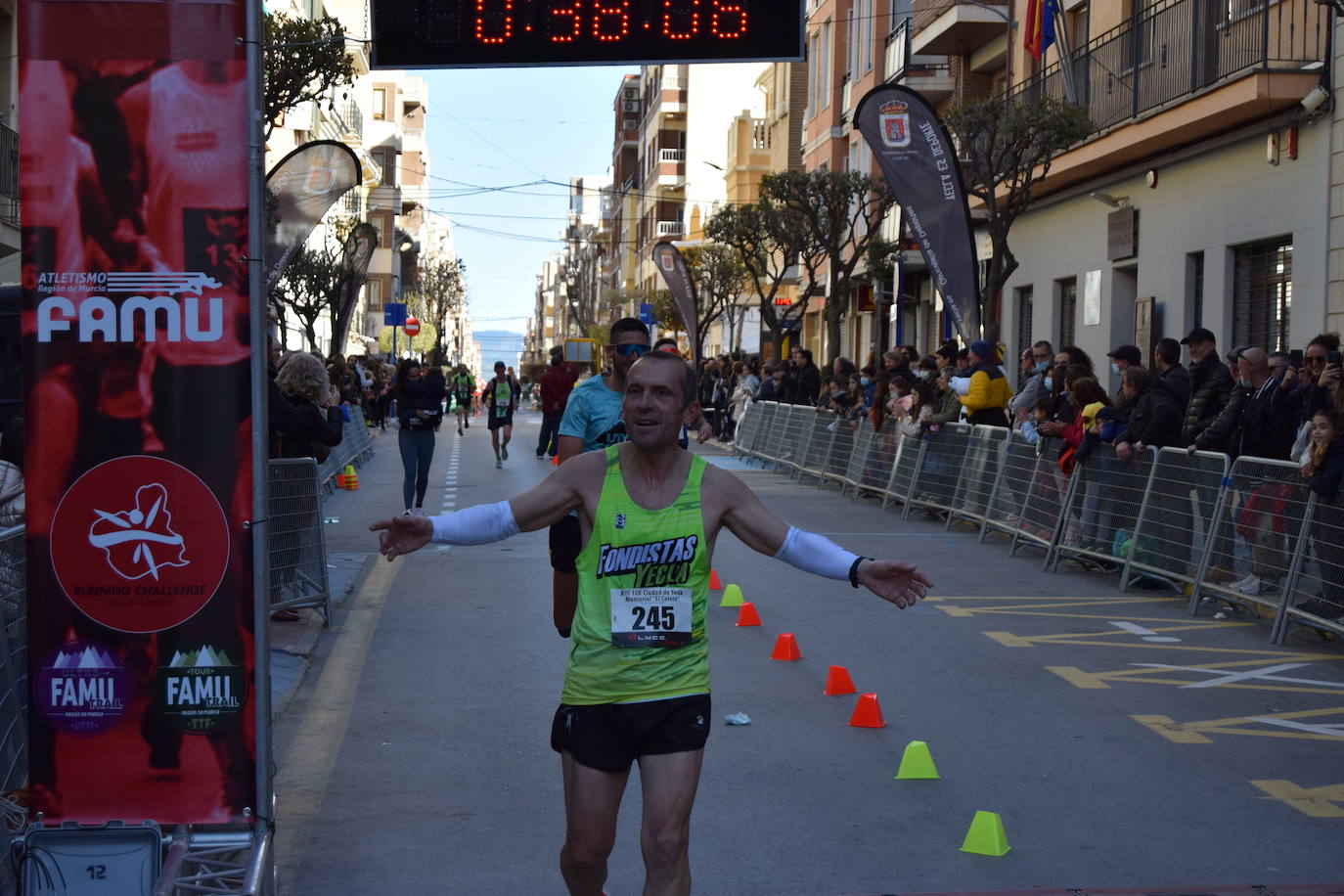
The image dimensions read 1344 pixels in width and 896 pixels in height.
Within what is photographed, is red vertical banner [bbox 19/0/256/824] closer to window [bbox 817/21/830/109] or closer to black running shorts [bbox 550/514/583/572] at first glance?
black running shorts [bbox 550/514/583/572]

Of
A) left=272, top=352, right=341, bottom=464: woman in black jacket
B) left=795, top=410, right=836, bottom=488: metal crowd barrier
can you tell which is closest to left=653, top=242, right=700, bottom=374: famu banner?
left=795, top=410, right=836, bottom=488: metal crowd barrier

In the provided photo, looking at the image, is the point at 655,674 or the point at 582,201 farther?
the point at 582,201

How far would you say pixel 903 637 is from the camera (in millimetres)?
A: 10469

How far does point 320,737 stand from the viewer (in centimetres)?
753

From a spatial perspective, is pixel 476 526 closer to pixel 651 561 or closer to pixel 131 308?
pixel 651 561

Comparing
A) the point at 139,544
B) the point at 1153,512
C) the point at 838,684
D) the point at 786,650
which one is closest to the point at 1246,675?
the point at 838,684

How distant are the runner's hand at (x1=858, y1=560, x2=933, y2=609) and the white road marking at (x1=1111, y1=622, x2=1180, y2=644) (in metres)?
6.43

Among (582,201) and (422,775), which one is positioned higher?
(582,201)

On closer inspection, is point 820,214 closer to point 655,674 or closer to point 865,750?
point 865,750

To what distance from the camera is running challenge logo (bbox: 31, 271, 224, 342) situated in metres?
4.79

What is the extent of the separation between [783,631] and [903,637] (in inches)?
29.9

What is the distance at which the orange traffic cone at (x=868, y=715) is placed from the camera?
25.7 feet

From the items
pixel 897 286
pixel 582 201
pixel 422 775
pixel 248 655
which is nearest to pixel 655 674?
pixel 248 655

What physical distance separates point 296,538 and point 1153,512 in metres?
6.29
